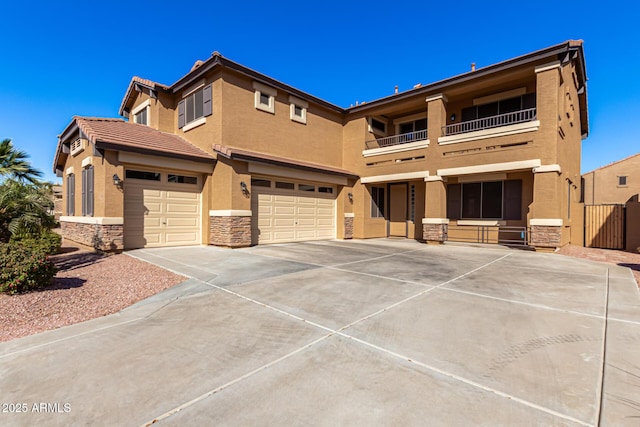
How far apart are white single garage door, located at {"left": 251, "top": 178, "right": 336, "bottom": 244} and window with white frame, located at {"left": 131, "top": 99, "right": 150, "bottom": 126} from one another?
7707 millimetres

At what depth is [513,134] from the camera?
1272cm

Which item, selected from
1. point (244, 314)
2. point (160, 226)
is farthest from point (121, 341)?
point (160, 226)

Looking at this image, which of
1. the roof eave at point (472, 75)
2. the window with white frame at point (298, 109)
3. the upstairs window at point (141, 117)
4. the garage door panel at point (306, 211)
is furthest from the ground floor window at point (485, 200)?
the upstairs window at point (141, 117)

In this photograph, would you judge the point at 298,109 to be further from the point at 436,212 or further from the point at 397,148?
the point at 436,212

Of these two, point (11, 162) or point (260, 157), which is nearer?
point (11, 162)

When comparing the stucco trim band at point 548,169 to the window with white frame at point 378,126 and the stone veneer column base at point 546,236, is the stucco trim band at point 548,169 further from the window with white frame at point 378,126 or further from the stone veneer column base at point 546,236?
the window with white frame at point 378,126

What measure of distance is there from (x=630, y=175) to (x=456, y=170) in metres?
29.2

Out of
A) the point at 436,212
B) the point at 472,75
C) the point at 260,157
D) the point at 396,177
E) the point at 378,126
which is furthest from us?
the point at 378,126

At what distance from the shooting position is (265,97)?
14.2 meters

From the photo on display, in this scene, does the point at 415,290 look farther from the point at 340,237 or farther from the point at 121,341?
the point at 340,237

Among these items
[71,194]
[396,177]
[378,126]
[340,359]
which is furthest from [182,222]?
[378,126]

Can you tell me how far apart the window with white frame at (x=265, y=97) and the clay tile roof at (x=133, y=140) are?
340 centimetres

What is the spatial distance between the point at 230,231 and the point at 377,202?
9368 mm

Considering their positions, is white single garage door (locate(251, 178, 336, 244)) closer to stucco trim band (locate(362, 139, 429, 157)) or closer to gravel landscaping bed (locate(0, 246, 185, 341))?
stucco trim band (locate(362, 139, 429, 157))
